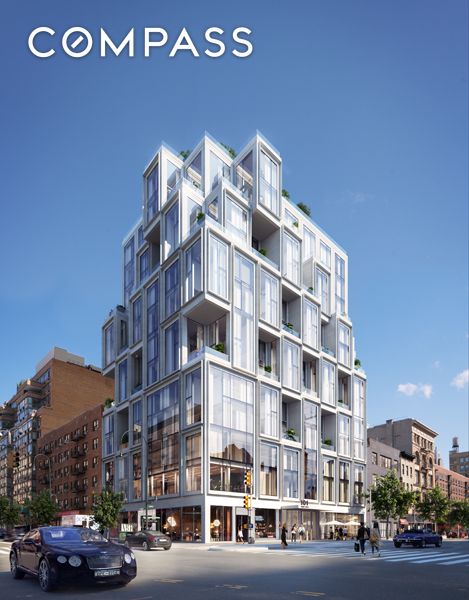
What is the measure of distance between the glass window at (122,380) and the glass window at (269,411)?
62.0 feet

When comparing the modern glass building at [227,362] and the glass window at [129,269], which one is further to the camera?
the glass window at [129,269]

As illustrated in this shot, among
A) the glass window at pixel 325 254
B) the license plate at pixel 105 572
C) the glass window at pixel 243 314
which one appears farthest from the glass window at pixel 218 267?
the license plate at pixel 105 572

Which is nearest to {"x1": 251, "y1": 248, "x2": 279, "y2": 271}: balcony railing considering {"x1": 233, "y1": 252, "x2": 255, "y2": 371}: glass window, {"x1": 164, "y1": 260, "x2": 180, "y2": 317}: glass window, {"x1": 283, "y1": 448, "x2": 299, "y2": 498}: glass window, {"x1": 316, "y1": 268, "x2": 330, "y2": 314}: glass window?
{"x1": 233, "y1": 252, "x2": 255, "y2": 371}: glass window

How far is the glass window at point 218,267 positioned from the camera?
5678 cm

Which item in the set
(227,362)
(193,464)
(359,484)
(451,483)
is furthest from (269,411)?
(451,483)

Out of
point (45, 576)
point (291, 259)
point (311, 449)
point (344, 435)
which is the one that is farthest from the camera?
point (344, 435)

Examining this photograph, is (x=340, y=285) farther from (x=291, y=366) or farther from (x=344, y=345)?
(x=291, y=366)

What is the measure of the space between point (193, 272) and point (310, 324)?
65.1 ft

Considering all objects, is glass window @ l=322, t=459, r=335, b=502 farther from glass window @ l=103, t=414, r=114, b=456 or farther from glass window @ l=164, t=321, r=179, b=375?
glass window @ l=103, t=414, r=114, b=456

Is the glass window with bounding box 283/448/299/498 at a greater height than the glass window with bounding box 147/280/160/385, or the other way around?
the glass window with bounding box 147/280/160/385

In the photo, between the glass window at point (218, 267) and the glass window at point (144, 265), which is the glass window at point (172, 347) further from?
the glass window at point (144, 265)

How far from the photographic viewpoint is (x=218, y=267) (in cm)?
5784

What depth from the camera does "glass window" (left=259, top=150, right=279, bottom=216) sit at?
216 ft

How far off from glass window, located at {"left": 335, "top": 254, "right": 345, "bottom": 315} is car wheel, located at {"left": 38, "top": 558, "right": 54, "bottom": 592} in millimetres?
69289
